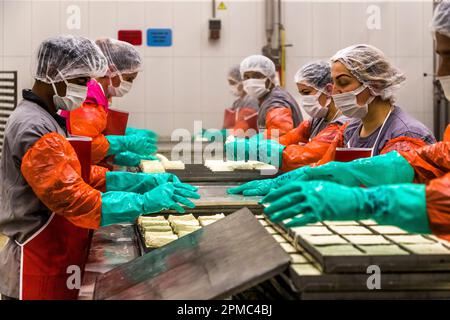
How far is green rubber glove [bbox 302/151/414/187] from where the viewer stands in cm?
259

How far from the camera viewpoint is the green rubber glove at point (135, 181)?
3.14 m

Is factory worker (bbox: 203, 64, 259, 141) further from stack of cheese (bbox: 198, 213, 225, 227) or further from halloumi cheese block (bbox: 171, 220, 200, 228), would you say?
halloumi cheese block (bbox: 171, 220, 200, 228)

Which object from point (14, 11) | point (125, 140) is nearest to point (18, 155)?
point (125, 140)

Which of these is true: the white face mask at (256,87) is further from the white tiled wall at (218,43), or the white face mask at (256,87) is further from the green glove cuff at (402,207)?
the green glove cuff at (402,207)

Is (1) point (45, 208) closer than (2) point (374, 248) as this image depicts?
No

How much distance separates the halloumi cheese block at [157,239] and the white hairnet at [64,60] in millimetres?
794

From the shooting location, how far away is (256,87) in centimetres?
667

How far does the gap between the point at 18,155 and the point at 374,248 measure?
144 cm

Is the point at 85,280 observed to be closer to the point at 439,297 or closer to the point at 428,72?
the point at 439,297

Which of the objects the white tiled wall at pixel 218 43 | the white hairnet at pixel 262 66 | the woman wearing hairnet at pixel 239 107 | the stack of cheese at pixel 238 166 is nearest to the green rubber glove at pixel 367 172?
the stack of cheese at pixel 238 166

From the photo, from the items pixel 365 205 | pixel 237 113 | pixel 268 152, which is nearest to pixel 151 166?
pixel 268 152

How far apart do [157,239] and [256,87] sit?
4291 millimetres

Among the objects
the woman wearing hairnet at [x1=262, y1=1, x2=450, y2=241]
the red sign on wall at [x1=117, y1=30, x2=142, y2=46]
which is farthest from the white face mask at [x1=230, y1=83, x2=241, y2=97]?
the woman wearing hairnet at [x1=262, y1=1, x2=450, y2=241]
